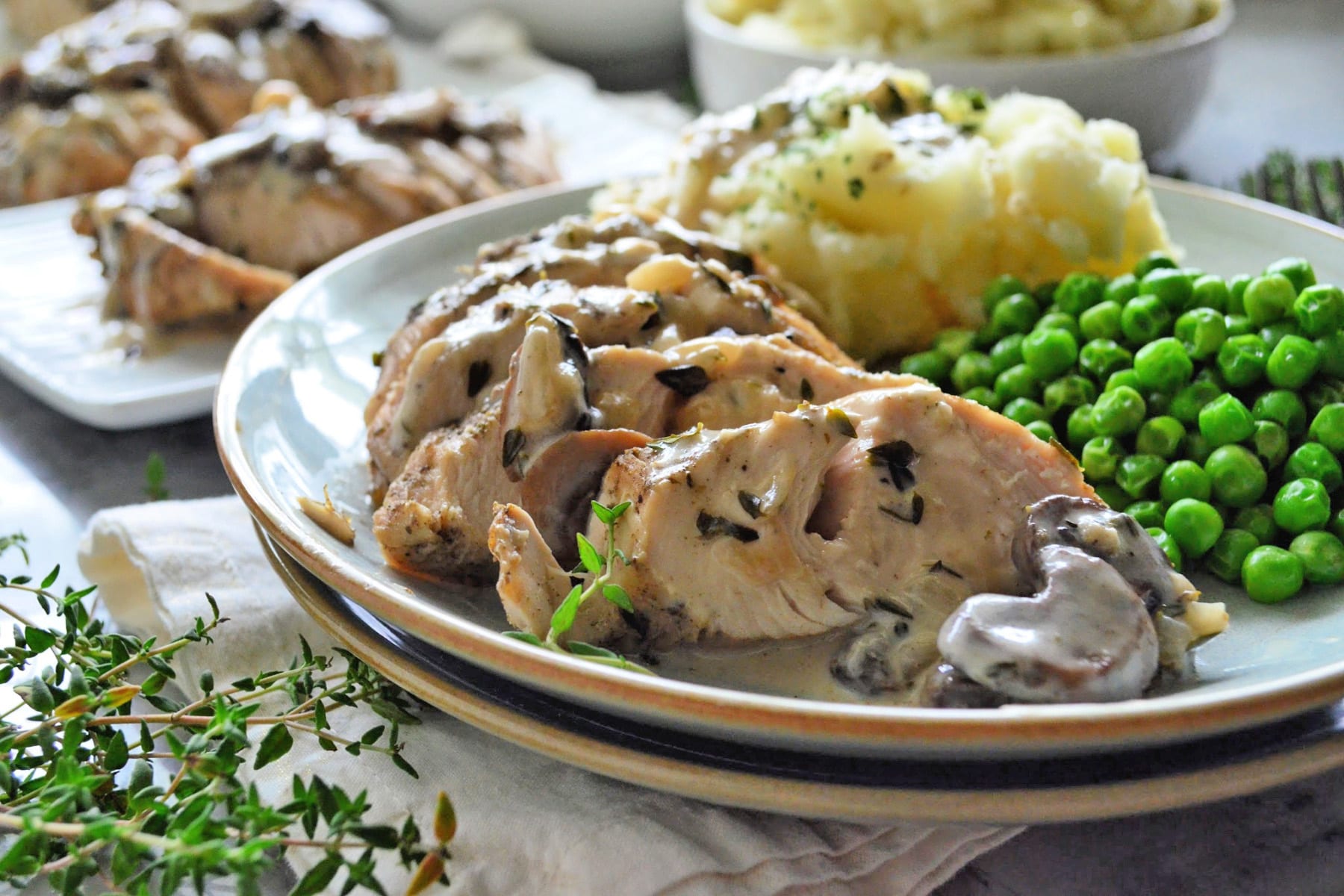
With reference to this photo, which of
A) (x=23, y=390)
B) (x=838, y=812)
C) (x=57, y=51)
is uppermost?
(x=838, y=812)

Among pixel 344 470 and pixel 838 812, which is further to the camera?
pixel 344 470

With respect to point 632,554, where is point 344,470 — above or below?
below

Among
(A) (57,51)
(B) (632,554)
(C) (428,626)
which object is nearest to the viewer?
(C) (428,626)

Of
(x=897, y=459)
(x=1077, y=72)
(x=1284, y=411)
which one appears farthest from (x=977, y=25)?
(x=897, y=459)

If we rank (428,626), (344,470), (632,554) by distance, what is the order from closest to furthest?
(428,626)
(632,554)
(344,470)

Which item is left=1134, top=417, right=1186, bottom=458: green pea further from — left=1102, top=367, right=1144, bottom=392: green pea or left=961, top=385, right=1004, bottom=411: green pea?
left=961, top=385, right=1004, bottom=411: green pea

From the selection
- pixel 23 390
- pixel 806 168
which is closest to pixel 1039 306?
pixel 806 168

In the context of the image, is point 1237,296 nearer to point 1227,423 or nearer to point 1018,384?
point 1227,423

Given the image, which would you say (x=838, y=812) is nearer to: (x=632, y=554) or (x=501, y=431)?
(x=632, y=554)
